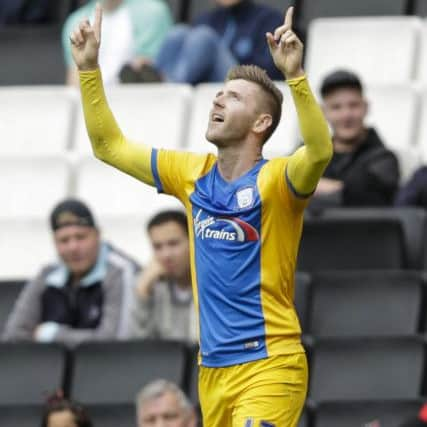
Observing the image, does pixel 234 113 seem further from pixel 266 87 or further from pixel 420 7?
pixel 420 7

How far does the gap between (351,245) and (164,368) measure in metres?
1.23

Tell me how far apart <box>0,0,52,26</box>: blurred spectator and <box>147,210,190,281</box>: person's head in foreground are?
3873mm

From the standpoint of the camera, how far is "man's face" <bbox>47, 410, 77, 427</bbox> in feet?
26.8

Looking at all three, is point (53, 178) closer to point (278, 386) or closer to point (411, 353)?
point (411, 353)

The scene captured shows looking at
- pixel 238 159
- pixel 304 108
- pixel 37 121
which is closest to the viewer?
pixel 304 108

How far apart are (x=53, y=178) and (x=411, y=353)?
2.94 metres

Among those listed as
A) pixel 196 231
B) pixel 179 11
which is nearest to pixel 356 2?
pixel 179 11

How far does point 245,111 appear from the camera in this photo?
658 centimetres

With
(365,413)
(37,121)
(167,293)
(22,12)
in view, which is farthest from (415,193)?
(22,12)

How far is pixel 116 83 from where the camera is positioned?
1179 cm

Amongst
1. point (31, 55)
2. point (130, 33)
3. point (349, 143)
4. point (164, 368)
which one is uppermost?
point (130, 33)

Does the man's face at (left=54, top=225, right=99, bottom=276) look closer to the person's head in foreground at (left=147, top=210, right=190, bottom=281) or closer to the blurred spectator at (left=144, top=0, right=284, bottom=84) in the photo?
the person's head in foreground at (left=147, top=210, right=190, bottom=281)

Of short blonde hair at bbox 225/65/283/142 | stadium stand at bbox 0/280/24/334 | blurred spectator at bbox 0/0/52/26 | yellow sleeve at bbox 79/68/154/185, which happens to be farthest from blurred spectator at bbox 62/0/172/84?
short blonde hair at bbox 225/65/283/142

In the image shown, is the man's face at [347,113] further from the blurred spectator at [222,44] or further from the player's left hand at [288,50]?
the player's left hand at [288,50]
